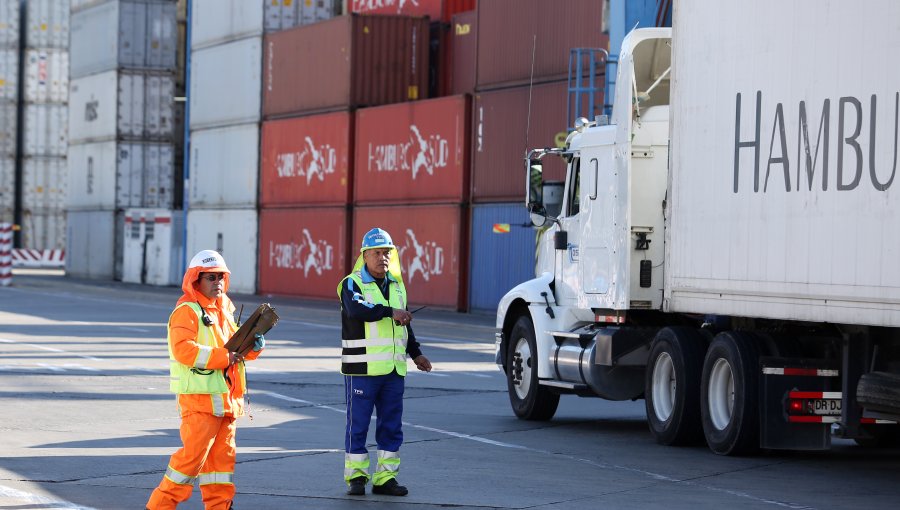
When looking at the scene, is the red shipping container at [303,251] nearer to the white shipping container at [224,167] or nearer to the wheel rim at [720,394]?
the white shipping container at [224,167]

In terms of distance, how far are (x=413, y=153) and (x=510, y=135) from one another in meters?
5.08

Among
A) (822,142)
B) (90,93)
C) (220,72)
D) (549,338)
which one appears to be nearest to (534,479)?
(822,142)

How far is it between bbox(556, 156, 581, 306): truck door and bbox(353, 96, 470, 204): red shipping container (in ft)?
76.3

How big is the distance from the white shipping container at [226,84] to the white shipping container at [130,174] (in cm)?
447

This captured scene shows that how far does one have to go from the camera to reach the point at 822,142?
37.9 feet

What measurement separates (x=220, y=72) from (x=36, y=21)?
20.9 metres

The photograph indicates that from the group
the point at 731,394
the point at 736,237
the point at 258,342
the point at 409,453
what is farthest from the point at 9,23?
the point at 258,342

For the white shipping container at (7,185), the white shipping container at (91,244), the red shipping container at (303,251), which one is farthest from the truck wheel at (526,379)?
the white shipping container at (7,185)

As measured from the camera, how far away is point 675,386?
45.8 feet

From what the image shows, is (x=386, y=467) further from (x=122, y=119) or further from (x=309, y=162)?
(x=122, y=119)

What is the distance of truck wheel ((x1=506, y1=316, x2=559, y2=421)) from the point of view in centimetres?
1614

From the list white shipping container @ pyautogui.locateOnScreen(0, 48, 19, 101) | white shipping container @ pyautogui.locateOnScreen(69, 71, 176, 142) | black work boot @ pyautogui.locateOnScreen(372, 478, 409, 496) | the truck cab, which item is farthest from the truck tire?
white shipping container @ pyautogui.locateOnScreen(0, 48, 19, 101)

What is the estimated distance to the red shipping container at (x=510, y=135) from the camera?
35062mm

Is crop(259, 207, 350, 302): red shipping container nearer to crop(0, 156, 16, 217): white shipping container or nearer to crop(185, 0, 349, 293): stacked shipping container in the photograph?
crop(185, 0, 349, 293): stacked shipping container
